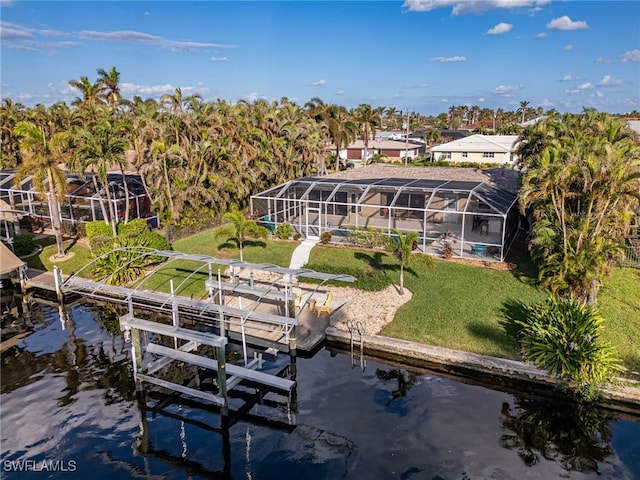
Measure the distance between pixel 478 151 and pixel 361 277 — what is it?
4393 cm

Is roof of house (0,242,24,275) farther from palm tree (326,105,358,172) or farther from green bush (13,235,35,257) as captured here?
palm tree (326,105,358,172)

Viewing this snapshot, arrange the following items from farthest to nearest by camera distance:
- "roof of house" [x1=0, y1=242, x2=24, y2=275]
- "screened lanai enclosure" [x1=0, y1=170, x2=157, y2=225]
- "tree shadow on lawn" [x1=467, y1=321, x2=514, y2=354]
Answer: "screened lanai enclosure" [x1=0, y1=170, x2=157, y2=225] < "roof of house" [x1=0, y1=242, x2=24, y2=275] < "tree shadow on lawn" [x1=467, y1=321, x2=514, y2=354]

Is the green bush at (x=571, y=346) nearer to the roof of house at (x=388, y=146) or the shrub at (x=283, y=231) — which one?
the shrub at (x=283, y=231)

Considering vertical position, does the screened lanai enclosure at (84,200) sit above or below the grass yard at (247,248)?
above

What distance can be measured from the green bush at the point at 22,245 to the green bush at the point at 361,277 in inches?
700

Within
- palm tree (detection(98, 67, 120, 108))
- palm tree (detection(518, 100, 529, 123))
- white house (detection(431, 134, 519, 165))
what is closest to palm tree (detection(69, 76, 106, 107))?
palm tree (detection(98, 67, 120, 108))

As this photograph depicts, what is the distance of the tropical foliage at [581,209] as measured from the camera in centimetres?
1830

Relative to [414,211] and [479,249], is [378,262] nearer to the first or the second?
[479,249]

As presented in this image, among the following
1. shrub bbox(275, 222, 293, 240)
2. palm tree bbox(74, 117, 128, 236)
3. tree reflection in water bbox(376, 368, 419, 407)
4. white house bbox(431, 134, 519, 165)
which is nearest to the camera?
tree reflection in water bbox(376, 368, 419, 407)

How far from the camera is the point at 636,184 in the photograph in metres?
18.4

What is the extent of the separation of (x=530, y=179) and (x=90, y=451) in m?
18.8

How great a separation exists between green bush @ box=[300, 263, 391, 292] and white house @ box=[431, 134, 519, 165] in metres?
42.2

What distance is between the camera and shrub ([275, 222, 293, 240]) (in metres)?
29.2

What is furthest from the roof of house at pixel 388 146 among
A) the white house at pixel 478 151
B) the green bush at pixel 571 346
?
the green bush at pixel 571 346
